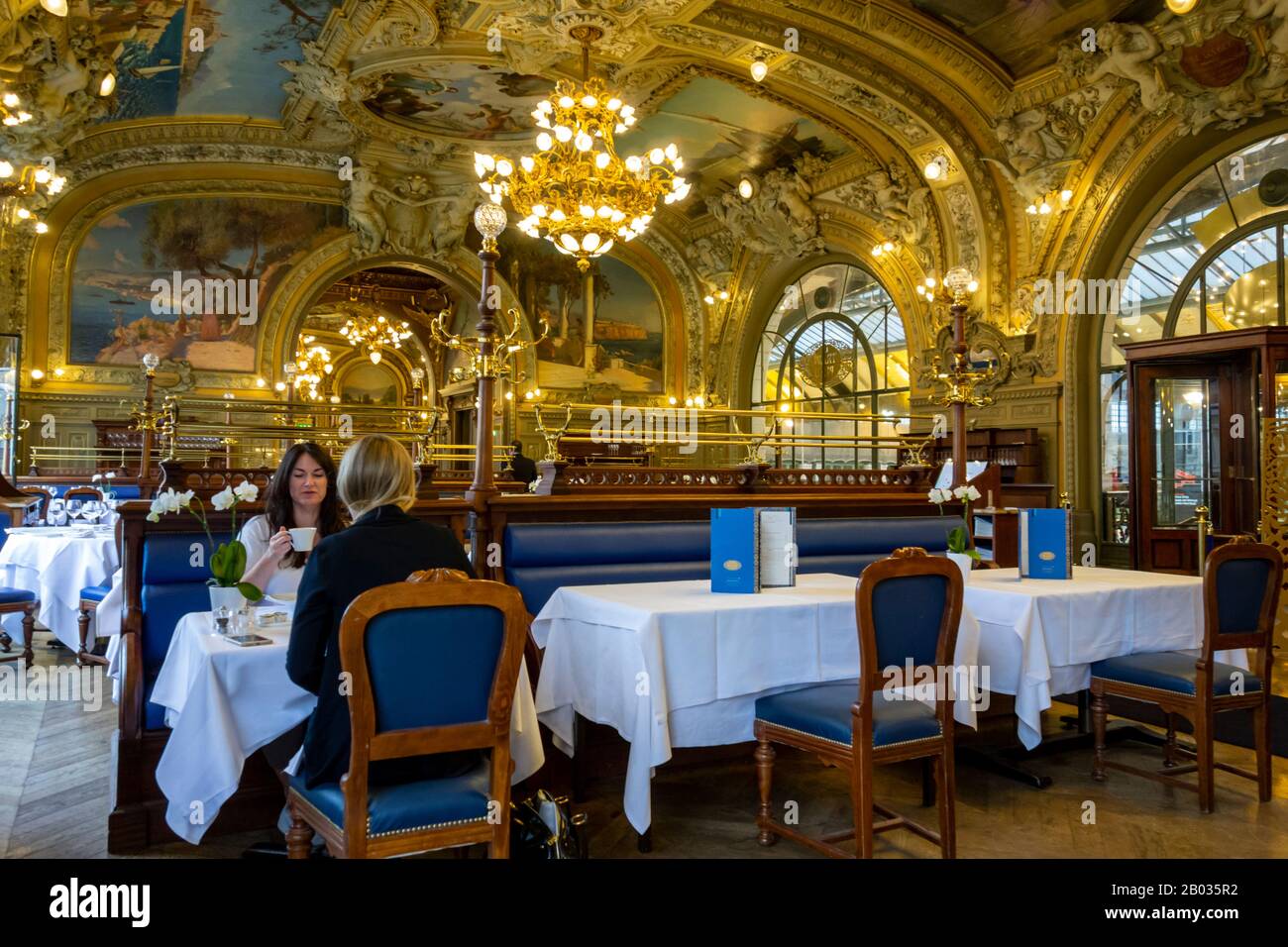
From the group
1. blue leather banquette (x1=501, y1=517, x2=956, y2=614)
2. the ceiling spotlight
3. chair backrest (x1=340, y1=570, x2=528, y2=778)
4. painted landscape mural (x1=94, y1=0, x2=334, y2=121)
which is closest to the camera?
chair backrest (x1=340, y1=570, x2=528, y2=778)

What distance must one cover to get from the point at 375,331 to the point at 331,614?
21714 millimetres

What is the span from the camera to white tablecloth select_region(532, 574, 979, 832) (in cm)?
314

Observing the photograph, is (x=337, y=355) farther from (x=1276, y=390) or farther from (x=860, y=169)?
(x=1276, y=390)

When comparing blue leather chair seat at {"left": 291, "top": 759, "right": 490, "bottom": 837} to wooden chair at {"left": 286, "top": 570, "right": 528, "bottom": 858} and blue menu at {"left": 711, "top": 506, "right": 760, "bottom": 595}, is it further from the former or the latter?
blue menu at {"left": 711, "top": 506, "right": 760, "bottom": 595}

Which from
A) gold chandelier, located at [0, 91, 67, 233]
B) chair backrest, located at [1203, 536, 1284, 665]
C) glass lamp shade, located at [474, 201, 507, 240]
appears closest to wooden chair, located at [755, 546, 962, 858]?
chair backrest, located at [1203, 536, 1284, 665]

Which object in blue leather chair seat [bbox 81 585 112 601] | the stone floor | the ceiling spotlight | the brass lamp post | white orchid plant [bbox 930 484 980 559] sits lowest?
the stone floor

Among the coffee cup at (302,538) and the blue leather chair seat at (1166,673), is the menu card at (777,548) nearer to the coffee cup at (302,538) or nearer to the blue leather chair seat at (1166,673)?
the blue leather chair seat at (1166,673)

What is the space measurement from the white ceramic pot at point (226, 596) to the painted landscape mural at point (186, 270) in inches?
541

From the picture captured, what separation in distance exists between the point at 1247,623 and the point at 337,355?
93.3 feet

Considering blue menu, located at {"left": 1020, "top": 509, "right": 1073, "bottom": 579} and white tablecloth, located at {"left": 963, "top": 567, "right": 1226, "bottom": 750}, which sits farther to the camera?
blue menu, located at {"left": 1020, "top": 509, "right": 1073, "bottom": 579}

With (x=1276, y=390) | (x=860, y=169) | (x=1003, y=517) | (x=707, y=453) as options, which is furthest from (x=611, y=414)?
(x=1003, y=517)

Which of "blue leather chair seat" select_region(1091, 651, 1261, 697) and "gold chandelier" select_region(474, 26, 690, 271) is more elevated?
"gold chandelier" select_region(474, 26, 690, 271)

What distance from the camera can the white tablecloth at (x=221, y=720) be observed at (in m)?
2.66

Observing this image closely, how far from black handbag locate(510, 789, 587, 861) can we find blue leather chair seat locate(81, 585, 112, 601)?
15.3 ft
